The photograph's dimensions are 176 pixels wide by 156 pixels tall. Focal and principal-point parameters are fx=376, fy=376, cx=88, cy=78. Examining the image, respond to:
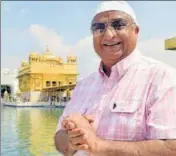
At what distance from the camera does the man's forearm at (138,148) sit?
0.67 m

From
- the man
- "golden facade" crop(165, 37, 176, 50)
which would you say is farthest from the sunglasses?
"golden facade" crop(165, 37, 176, 50)

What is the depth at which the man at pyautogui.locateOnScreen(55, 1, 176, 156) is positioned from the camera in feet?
2.24

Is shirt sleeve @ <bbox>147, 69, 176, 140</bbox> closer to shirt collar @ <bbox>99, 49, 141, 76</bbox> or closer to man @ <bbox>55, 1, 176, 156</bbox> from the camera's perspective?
man @ <bbox>55, 1, 176, 156</bbox>

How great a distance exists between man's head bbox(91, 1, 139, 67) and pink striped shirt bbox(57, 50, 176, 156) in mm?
22

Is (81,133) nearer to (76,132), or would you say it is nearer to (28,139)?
(76,132)

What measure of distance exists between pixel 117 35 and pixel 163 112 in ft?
0.67

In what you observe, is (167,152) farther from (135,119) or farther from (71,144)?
(71,144)

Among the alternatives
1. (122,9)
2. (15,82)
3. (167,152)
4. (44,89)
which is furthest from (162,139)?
(15,82)

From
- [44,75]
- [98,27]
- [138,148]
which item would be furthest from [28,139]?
[44,75]

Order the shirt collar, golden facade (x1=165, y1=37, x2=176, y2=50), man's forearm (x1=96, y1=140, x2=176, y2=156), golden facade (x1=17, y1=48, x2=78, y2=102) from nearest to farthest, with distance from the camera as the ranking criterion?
man's forearm (x1=96, y1=140, x2=176, y2=156) < the shirt collar < golden facade (x1=165, y1=37, x2=176, y2=50) < golden facade (x1=17, y1=48, x2=78, y2=102)

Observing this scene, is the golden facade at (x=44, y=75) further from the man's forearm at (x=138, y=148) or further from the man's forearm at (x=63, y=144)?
the man's forearm at (x=138, y=148)

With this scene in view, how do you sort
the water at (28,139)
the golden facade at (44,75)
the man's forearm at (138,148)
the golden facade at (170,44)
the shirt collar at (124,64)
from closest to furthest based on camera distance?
1. the man's forearm at (138,148)
2. the shirt collar at (124,64)
3. the golden facade at (170,44)
4. the water at (28,139)
5. the golden facade at (44,75)

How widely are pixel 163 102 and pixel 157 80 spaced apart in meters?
0.05

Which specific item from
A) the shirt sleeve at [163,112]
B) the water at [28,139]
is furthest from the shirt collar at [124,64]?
the water at [28,139]
